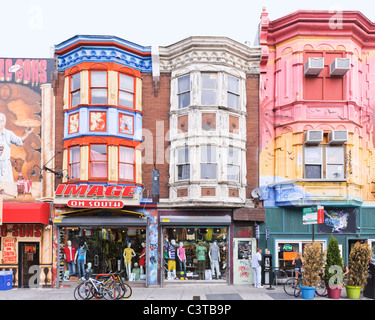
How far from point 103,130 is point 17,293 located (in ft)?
25.0

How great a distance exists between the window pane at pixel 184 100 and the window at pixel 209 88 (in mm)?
715

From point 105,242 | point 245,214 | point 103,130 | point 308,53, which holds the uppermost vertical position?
point 308,53

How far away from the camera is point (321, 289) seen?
49.2ft

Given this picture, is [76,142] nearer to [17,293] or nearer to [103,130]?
[103,130]

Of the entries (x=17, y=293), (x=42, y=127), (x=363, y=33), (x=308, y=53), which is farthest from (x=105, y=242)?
(x=363, y=33)

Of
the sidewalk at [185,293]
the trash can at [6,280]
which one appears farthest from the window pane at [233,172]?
the trash can at [6,280]

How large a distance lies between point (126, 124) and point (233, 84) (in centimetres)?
538

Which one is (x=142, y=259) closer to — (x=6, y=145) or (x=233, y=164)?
(x=233, y=164)

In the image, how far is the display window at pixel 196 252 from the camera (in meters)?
18.1

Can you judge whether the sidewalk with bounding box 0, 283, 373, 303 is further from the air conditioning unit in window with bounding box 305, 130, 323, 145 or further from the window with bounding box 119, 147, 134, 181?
the air conditioning unit in window with bounding box 305, 130, 323, 145

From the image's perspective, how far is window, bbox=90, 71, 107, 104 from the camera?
59.5ft

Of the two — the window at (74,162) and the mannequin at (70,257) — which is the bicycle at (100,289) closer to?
the mannequin at (70,257)

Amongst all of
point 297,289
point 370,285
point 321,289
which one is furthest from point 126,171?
point 370,285

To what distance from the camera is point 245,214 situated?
1795 cm
